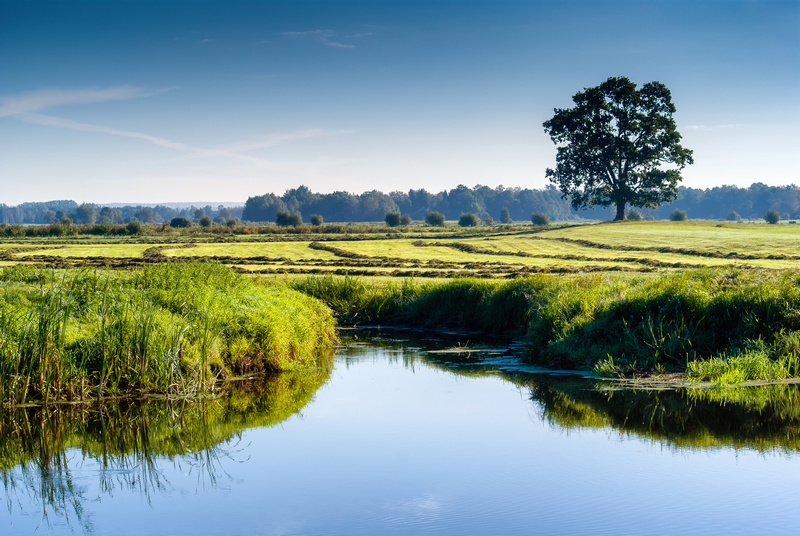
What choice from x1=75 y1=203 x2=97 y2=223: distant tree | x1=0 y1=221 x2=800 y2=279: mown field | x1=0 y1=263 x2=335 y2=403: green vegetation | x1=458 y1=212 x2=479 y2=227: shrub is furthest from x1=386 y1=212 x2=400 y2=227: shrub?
x1=75 y1=203 x2=97 y2=223: distant tree

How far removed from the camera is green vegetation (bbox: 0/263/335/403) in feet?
42.8

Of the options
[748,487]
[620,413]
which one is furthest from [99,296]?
[748,487]

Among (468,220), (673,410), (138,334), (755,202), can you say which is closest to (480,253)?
(673,410)

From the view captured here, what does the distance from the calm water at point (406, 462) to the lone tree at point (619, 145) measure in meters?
61.3

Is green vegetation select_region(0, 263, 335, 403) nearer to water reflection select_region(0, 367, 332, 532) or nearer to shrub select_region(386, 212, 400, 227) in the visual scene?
water reflection select_region(0, 367, 332, 532)

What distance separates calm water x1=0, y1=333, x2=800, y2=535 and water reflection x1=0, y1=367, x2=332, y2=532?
0.12 feet

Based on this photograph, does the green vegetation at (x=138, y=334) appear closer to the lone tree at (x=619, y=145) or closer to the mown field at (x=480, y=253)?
the mown field at (x=480, y=253)

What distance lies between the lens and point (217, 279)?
19188 mm

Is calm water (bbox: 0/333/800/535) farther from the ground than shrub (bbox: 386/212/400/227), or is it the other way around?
shrub (bbox: 386/212/400/227)

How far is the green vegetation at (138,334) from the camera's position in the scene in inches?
513

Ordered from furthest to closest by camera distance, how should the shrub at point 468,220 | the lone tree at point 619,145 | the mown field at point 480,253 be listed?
the shrub at point 468,220 < the lone tree at point 619,145 < the mown field at point 480,253

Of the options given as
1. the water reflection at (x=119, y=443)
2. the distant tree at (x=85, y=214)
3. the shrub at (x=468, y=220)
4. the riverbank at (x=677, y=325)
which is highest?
the distant tree at (x=85, y=214)

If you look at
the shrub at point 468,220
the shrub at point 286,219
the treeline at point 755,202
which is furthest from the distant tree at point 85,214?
the treeline at point 755,202

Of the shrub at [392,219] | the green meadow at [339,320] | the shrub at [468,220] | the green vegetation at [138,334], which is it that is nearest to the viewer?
the green vegetation at [138,334]
